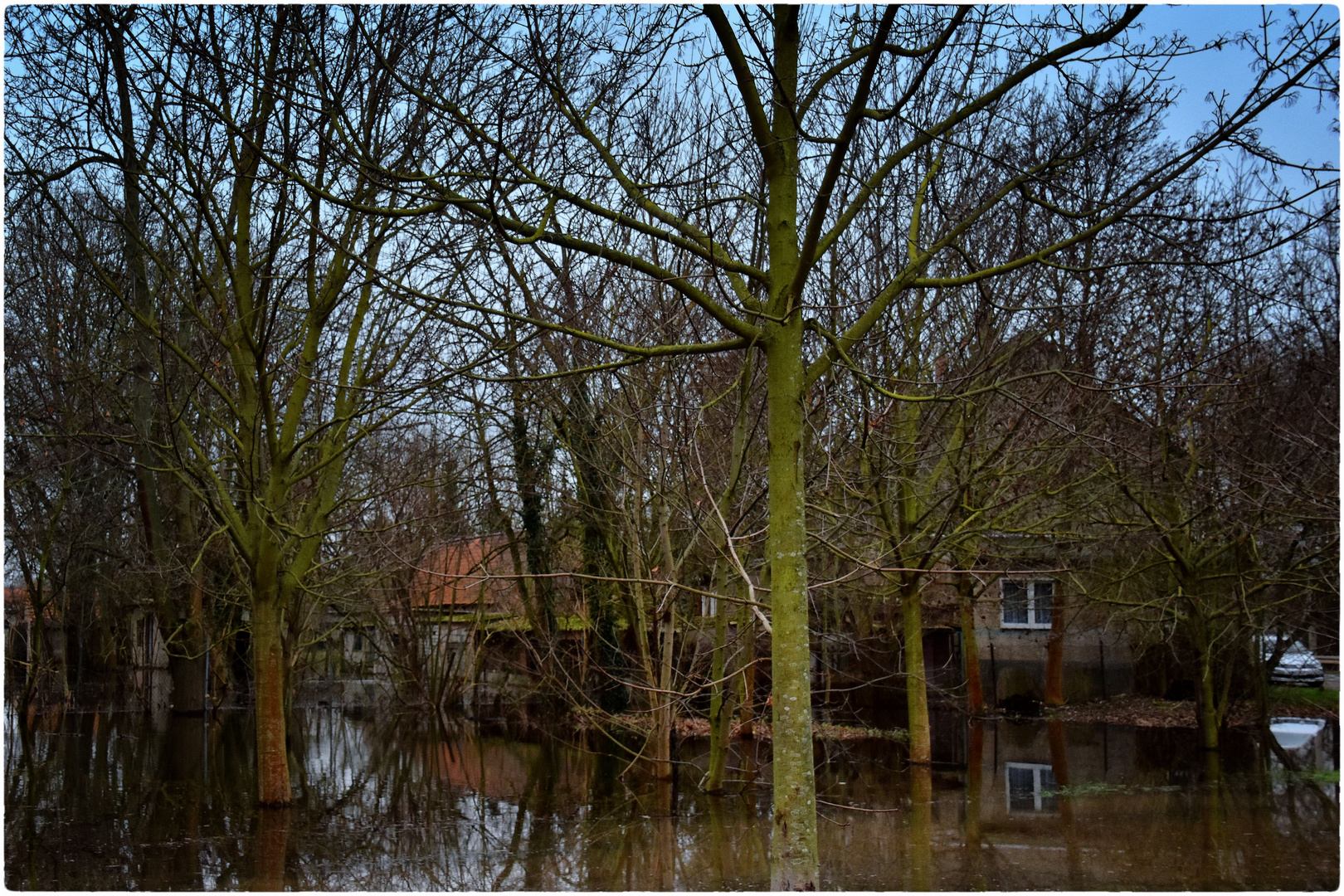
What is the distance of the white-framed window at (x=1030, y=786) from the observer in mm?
12250

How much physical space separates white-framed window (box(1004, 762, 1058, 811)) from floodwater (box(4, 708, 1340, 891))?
0.18ft

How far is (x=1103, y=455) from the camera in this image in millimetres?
12891

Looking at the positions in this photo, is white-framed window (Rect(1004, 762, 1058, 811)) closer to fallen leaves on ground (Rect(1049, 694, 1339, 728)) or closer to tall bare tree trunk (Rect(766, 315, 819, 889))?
fallen leaves on ground (Rect(1049, 694, 1339, 728))

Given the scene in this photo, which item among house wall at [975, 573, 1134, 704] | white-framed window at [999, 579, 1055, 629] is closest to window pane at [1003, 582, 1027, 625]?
white-framed window at [999, 579, 1055, 629]

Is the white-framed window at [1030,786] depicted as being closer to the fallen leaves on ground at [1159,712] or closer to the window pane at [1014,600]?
the fallen leaves on ground at [1159,712]

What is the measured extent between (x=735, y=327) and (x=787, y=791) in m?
2.26

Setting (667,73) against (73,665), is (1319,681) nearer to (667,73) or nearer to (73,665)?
(667,73)

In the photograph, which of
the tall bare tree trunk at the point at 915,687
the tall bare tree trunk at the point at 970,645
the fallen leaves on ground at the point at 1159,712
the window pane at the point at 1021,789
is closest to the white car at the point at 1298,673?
the fallen leaves on ground at the point at 1159,712

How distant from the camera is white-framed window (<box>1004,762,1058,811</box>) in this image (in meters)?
12.2

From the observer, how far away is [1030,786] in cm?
1374

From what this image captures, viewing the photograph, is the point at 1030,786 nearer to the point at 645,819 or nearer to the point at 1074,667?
the point at 645,819

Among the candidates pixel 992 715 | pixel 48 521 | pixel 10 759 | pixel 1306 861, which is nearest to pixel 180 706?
pixel 48 521

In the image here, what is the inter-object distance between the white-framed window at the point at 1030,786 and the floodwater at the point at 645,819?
6 centimetres

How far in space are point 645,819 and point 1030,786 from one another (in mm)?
5486
